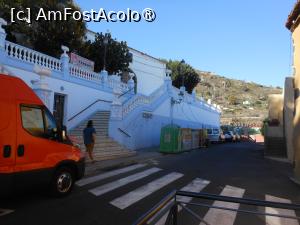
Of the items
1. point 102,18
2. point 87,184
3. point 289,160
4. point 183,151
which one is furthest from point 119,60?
point 87,184

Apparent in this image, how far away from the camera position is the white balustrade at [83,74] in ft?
71.2

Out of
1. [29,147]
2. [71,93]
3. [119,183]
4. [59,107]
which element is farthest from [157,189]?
[71,93]

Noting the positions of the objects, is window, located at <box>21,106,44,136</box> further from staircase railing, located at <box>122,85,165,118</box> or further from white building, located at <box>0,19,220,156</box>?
staircase railing, located at <box>122,85,165,118</box>

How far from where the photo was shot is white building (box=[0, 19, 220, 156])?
16.8 metres

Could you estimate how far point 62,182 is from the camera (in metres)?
8.76

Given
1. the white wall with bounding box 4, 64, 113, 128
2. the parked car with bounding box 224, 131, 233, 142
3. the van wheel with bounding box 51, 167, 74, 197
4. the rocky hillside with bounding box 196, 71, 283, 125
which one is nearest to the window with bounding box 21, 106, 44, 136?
the van wheel with bounding box 51, 167, 74, 197

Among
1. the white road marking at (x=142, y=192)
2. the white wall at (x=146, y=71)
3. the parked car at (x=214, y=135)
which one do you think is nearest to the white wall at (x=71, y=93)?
the white road marking at (x=142, y=192)

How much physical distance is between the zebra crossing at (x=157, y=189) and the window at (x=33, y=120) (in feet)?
7.59

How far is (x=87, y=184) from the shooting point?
1073cm

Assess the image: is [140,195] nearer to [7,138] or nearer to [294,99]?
[7,138]

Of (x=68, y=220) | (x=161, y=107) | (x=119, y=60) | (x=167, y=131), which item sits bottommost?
(x=68, y=220)

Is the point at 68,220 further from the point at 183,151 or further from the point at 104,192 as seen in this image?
the point at 183,151

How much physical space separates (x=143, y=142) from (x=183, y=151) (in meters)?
2.76

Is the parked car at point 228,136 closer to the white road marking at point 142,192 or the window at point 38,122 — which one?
the white road marking at point 142,192
